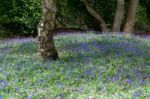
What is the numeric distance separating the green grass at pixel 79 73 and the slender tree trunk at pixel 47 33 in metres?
0.27

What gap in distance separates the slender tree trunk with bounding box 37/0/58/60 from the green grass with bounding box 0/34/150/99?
0.27 metres

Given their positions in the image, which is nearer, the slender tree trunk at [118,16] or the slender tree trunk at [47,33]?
the slender tree trunk at [47,33]

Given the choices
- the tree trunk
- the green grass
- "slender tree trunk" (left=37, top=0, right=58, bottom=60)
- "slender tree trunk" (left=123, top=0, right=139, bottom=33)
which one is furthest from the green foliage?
"slender tree trunk" (left=37, top=0, right=58, bottom=60)

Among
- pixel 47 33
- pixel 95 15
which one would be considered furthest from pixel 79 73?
pixel 95 15

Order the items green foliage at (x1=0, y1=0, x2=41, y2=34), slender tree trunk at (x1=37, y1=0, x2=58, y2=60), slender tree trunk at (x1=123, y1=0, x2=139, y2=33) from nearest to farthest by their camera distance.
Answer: slender tree trunk at (x1=37, y1=0, x2=58, y2=60)
green foliage at (x1=0, y1=0, x2=41, y2=34)
slender tree trunk at (x1=123, y1=0, x2=139, y2=33)

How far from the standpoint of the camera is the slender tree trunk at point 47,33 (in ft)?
34.8

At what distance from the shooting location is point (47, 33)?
1065 cm

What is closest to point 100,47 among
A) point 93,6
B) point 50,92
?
point 50,92

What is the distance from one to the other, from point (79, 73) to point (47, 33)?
231 cm

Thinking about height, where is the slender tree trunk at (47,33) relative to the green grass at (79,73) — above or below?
above

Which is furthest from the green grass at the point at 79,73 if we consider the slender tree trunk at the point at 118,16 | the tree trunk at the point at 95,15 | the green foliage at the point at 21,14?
the tree trunk at the point at 95,15

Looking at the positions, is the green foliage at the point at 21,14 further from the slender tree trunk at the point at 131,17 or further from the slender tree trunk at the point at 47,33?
the slender tree trunk at the point at 47,33

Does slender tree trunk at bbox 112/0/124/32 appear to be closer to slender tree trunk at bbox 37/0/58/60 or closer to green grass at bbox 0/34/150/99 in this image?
green grass at bbox 0/34/150/99

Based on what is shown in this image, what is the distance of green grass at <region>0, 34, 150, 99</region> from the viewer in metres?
6.98
